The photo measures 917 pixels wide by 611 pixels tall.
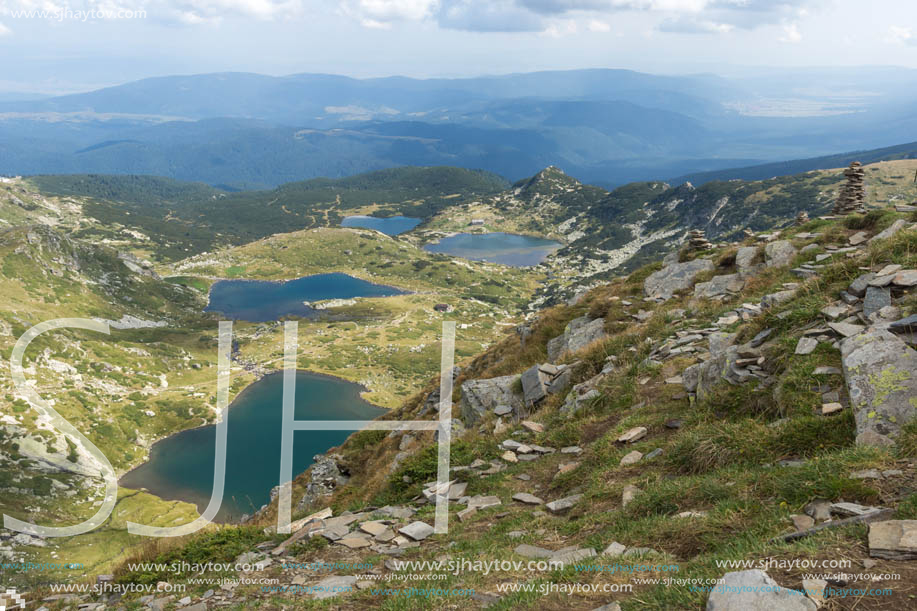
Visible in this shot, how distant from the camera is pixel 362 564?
8.86 meters

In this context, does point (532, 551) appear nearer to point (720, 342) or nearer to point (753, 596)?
point (753, 596)

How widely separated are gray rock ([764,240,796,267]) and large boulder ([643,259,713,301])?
3.01 metres

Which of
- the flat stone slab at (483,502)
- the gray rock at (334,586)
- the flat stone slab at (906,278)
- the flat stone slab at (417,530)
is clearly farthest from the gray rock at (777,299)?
the gray rock at (334,586)

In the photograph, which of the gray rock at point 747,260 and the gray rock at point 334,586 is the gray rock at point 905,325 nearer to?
the gray rock at point 334,586

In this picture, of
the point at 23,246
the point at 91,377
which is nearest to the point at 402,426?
the point at 91,377

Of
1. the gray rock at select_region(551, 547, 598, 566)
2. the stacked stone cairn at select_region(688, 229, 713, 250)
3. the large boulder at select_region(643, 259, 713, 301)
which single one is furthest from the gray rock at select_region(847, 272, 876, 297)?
the stacked stone cairn at select_region(688, 229, 713, 250)

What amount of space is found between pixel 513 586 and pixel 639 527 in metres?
2.17

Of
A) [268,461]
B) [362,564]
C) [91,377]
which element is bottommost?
[268,461]

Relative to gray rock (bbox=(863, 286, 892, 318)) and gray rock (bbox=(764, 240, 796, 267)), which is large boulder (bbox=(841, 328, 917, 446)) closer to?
gray rock (bbox=(863, 286, 892, 318))

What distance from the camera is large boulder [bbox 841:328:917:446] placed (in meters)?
7.46

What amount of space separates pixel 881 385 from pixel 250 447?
97836 mm

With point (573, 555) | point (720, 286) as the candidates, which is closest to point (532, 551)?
A: point (573, 555)

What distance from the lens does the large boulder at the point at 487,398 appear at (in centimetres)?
1784

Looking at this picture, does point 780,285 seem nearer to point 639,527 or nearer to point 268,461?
point 639,527
